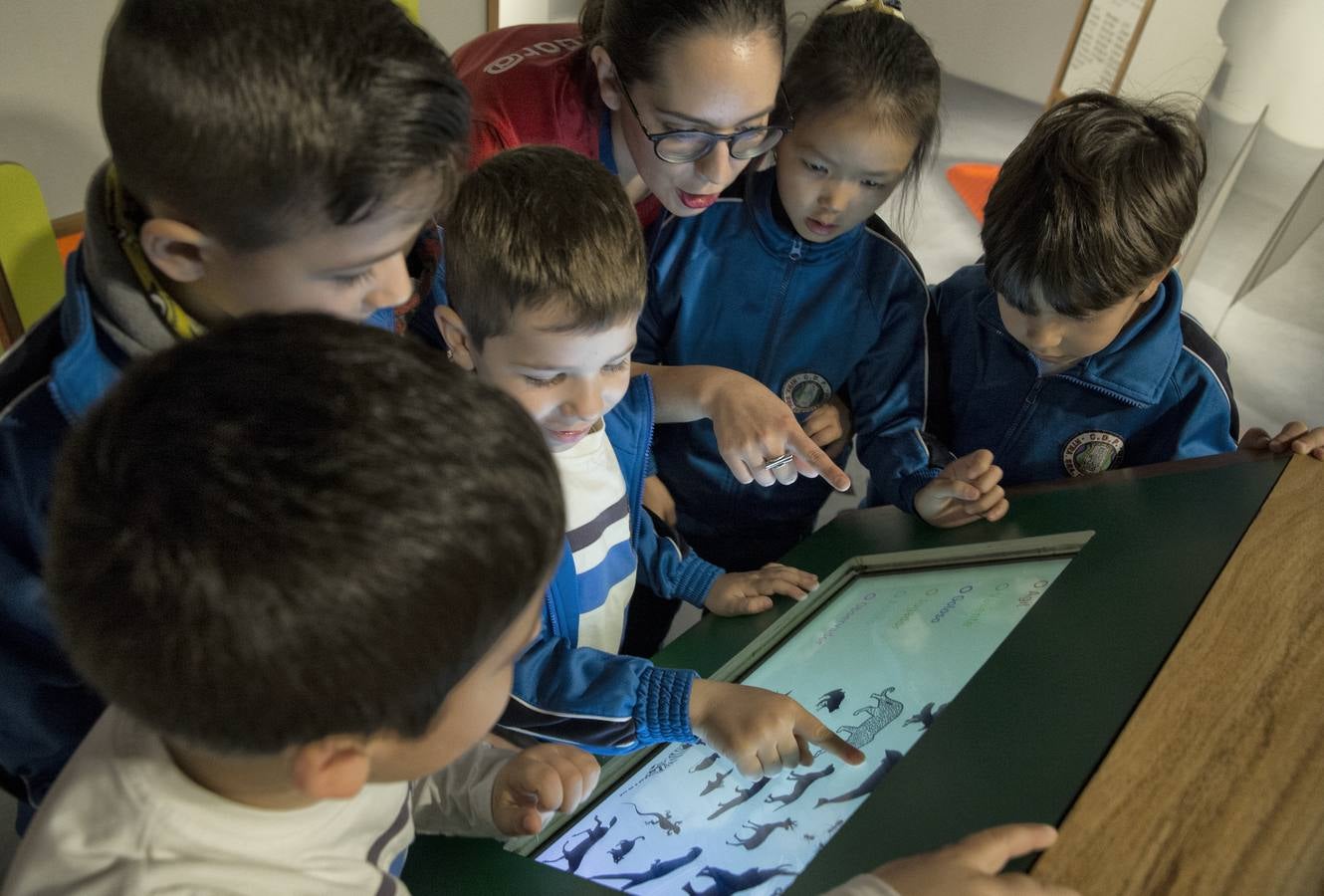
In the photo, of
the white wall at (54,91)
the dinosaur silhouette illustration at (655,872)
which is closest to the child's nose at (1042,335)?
the dinosaur silhouette illustration at (655,872)

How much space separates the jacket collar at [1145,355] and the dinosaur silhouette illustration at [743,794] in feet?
2.79

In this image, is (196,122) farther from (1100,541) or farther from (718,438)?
(1100,541)

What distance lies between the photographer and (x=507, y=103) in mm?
1593

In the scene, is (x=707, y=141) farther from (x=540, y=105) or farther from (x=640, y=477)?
(x=640, y=477)

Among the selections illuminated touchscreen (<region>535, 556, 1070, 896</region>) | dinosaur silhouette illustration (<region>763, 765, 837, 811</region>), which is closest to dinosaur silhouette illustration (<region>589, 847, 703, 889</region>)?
illuminated touchscreen (<region>535, 556, 1070, 896</region>)

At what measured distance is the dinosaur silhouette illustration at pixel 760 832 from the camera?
39.4 inches

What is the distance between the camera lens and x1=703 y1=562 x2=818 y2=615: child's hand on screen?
1.30 meters

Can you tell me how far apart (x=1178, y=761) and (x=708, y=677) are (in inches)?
19.6

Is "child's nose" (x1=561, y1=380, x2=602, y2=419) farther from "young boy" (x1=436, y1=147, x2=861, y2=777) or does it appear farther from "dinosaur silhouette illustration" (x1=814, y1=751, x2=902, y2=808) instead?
"dinosaur silhouette illustration" (x1=814, y1=751, x2=902, y2=808)

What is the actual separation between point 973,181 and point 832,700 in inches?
165

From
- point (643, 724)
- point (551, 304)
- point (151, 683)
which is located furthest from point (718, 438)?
point (151, 683)

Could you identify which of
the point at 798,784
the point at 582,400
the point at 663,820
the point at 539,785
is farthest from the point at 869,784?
the point at 582,400

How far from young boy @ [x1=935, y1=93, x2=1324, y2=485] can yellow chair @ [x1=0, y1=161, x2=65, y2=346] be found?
179 cm

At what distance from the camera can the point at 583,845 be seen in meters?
1.00
